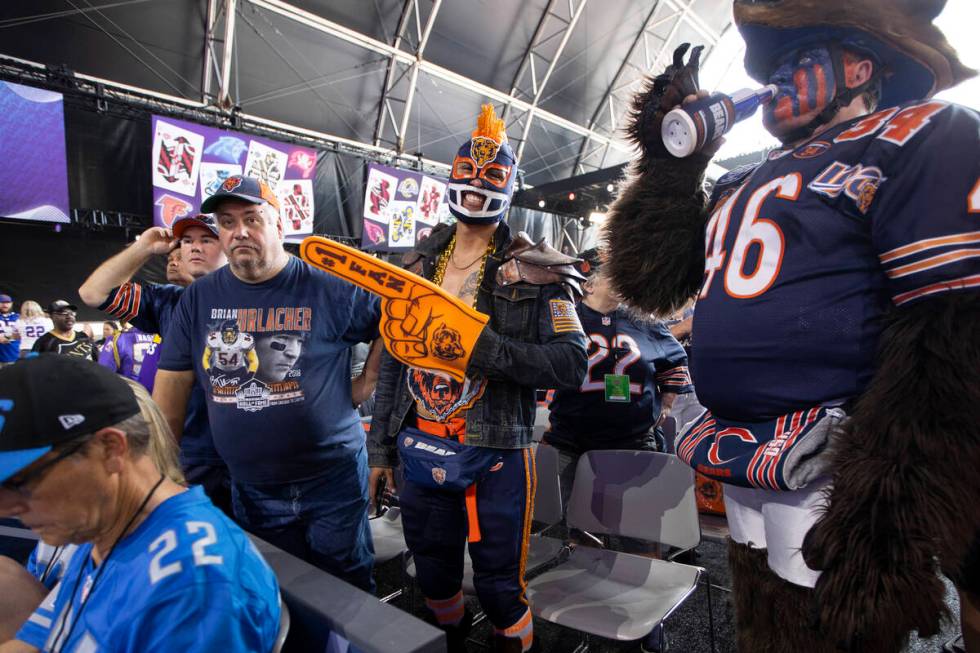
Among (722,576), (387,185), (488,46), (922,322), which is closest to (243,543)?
(922,322)

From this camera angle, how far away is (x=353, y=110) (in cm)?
959

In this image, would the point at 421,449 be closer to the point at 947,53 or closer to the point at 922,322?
the point at 922,322

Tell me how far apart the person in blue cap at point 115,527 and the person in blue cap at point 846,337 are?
0.95 m

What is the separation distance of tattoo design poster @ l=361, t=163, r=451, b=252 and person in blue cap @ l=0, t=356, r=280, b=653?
25.7ft

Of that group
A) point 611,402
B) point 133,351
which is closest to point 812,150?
point 611,402

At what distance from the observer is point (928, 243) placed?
0.85 meters

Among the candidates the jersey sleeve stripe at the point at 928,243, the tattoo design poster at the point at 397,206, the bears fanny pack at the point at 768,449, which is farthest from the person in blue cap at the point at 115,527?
the tattoo design poster at the point at 397,206

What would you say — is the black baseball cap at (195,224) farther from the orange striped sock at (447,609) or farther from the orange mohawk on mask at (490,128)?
the orange striped sock at (447,609)

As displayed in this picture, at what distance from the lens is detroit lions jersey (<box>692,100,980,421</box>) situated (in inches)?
33.8

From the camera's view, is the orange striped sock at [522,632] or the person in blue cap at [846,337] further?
the orange striped sock at [522,632]

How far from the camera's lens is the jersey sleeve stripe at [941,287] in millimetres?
811

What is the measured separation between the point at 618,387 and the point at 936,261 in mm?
1926

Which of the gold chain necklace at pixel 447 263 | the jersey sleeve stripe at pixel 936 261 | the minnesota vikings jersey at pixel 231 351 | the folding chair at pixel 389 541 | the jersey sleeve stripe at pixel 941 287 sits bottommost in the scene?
the folding chair at pixel 389 541

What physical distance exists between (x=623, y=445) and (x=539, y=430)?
115 cm
